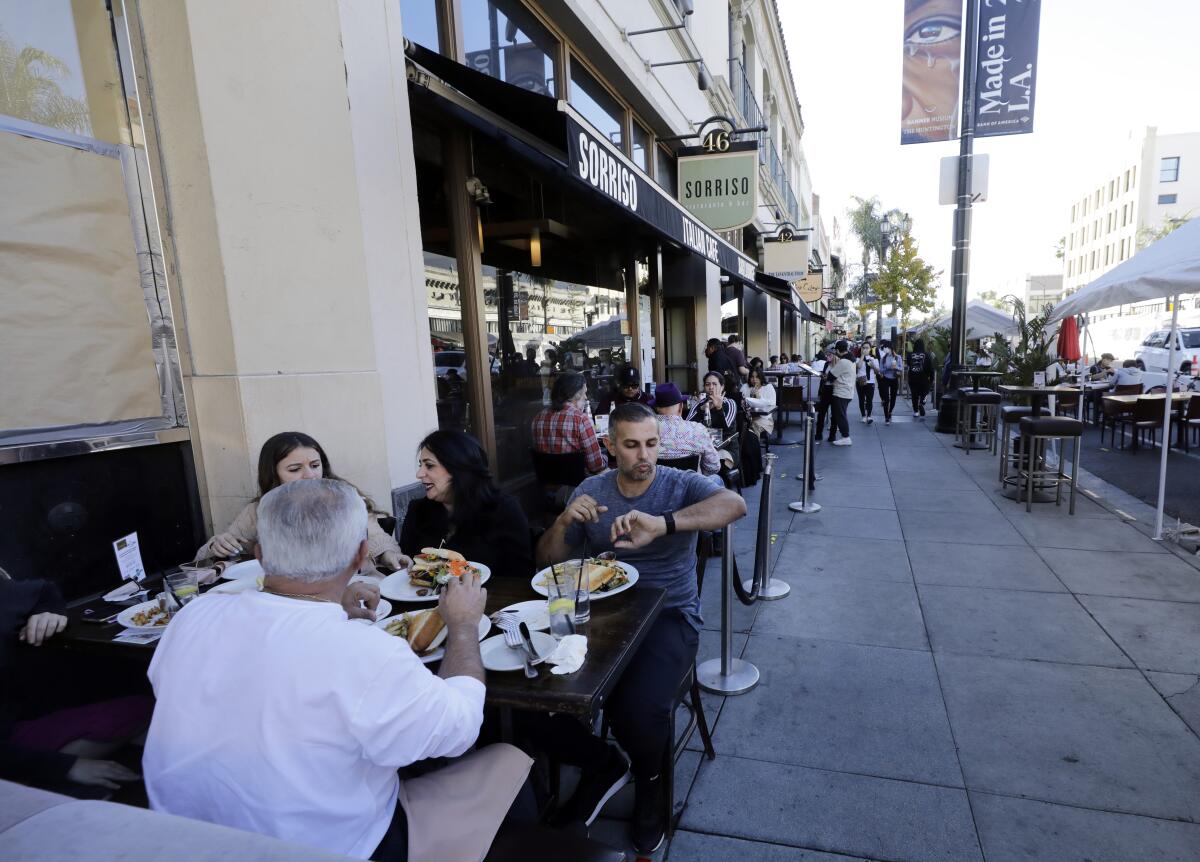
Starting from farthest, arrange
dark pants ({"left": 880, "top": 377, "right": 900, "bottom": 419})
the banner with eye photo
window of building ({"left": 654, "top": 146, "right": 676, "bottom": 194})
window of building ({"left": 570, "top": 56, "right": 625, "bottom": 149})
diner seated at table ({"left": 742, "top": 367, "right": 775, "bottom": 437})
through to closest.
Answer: dark pants ({"left": 880, "top": 377, "right": 900, "bottom": 419}), the banner with eye photo, window of building ({"left": 654, "top": 146, "right": 676, "bottom": 194}), diner seated at table ({"left": 742, "top": 367, "right": 775, "bottom": 437}), window of building ({"left": 570, "top": 56, "right": 625, "bottom": 149})

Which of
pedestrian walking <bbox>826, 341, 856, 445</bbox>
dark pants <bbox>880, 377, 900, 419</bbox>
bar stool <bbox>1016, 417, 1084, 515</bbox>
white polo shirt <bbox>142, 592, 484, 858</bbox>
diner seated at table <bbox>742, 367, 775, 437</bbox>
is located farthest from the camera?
dark pants <bbox>880, 377, 900, 419</bbox>

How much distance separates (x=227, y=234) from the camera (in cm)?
338

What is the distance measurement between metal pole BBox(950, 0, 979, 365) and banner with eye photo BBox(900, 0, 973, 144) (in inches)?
8.2

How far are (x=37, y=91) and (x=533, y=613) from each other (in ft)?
11.4

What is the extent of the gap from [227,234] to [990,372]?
11.9 m

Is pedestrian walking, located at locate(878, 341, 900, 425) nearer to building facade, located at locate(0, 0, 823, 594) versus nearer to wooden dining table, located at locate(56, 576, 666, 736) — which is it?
building facade, located at locate(0, 0, 823, 594)

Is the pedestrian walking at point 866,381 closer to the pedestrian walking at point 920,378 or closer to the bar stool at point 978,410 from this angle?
the pedestrian walking at point 920,378

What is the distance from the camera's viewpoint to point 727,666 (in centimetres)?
345

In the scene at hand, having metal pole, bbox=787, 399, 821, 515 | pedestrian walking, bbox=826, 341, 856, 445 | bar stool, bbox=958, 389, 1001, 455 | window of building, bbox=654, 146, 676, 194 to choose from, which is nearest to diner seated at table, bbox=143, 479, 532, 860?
metal pole, bbox=787, 399, 821, 515

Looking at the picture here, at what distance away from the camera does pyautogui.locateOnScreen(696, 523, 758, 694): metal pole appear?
3.29m

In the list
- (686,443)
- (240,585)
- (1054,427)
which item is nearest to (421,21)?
(686,443)

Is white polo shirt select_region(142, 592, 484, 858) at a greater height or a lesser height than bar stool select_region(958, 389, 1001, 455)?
greater

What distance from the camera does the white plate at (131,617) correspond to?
2.21 m

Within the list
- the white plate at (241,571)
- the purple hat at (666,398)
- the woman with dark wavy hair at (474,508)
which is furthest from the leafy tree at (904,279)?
the white plate at (241,571)
